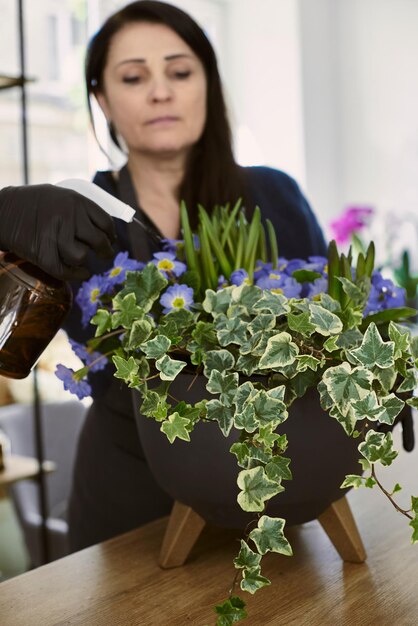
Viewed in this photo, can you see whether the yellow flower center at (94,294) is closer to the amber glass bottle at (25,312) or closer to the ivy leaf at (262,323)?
the amber glass bottle at (25,312)

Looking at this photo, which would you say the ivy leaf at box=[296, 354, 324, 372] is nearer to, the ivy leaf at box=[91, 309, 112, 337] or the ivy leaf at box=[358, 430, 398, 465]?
the ivy leaf at box=[358, 430, 398, 465]

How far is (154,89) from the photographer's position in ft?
3.68

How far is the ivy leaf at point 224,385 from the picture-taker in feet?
1.91

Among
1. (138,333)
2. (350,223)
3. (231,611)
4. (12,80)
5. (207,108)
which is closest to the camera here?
(231,611)

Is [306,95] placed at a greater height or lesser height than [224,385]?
greater

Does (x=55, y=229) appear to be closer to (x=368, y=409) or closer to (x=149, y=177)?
(x=368, y=409)

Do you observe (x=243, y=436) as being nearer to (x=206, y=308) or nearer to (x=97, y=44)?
(x=206, y=308)

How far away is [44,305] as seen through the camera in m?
0.66

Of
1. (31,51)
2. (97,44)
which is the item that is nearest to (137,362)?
(97,44)

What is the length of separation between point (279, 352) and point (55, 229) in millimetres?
216

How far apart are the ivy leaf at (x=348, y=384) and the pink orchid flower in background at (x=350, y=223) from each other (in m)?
2.82

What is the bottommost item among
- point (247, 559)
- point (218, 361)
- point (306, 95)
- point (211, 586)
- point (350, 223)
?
point (350, 223)

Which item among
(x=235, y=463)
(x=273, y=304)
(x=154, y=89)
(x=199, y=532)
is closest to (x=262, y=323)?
(x=273, y=304)

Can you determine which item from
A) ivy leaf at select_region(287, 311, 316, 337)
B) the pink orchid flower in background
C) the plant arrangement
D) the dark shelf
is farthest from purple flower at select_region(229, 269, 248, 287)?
the pink orchid flower in background
